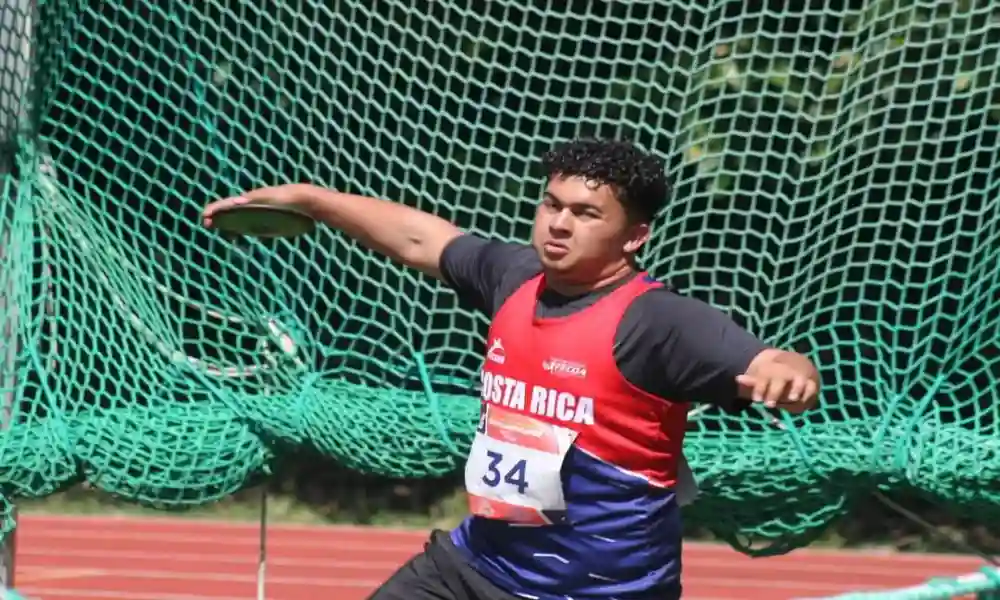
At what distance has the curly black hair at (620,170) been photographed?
124 inches

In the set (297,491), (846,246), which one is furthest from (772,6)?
(297,491)

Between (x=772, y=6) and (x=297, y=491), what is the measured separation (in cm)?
476

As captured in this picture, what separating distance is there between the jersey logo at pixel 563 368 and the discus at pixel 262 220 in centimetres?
82

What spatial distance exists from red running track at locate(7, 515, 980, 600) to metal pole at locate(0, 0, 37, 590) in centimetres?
230

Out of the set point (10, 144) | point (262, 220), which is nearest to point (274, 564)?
point (10, 144)

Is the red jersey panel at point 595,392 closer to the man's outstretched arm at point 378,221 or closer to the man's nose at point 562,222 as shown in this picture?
the man's nose at point 562,222

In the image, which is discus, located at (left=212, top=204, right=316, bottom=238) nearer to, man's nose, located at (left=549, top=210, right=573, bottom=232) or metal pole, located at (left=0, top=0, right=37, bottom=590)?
man's nose, located at (left=549, top=210, right=573, bottom=232)

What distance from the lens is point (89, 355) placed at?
4.76 metres

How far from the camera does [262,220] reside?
3.64 metres

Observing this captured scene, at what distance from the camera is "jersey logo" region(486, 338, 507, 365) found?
3.25 metres

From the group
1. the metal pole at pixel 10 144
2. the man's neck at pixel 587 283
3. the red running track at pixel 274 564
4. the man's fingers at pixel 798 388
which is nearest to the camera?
the man's fingers at pixel 798 388

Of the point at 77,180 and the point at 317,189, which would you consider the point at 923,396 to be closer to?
the point at 317,189

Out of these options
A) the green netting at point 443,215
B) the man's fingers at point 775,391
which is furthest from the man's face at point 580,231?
the green netting at point 443,215

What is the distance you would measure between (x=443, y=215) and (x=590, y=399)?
251 centimetres
